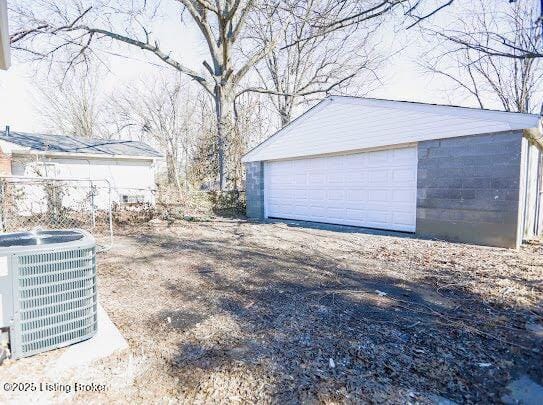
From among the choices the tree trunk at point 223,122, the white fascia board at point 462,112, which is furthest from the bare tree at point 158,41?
the white fascia board at point 462,112

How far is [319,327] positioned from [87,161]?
14.3 metres

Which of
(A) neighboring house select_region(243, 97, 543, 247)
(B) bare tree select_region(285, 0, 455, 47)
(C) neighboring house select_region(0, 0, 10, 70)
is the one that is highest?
(B) bare tree select_region(285, 0, 455, 47)

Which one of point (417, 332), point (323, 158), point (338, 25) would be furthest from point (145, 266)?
point (323, 158)

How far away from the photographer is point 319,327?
2.50 meters

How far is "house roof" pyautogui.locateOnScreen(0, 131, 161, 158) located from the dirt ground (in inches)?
404

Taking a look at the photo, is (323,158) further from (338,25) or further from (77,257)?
(77,257)

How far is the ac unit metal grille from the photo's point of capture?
6.38ft

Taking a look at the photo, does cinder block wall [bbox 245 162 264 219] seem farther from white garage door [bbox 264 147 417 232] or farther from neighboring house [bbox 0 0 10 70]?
neighboring house [bbox 0 0 10 70]

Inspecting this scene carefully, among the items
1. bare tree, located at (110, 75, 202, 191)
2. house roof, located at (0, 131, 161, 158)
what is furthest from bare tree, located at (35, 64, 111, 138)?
house roof, located at (0, 131, 161, 158)

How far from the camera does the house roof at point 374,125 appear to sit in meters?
5.68

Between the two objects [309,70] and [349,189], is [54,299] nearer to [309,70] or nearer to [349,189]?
[349,189]

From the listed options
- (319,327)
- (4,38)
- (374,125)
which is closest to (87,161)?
(4,38)

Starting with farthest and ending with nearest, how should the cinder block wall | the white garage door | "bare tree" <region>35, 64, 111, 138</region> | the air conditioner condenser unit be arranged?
"bare tree" <region>35, 64, 111, 138</region>, the cinder block wall, the white garage door, the air conditioner condenser unit

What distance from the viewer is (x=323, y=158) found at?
8.88 m
